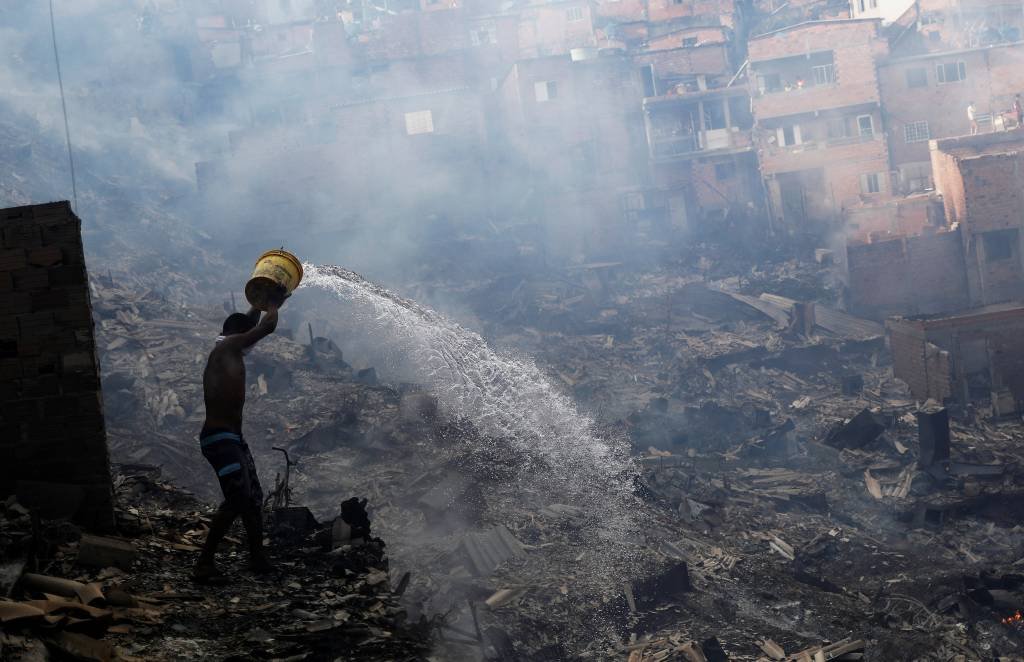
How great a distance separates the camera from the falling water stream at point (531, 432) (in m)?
10.7

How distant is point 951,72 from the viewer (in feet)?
133

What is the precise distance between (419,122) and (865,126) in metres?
22.5

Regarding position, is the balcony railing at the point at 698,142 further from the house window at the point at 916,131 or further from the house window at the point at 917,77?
the house window at the point at 917,77

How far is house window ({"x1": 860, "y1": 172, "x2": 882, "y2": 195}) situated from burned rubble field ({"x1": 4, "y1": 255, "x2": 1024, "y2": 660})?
866 inches

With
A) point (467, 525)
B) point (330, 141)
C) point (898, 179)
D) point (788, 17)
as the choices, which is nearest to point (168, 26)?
point (330, 141)

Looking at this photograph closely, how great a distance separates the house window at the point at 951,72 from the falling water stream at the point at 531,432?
3020 cm

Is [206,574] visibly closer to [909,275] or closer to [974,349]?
[974,349]

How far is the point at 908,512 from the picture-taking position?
13008mm

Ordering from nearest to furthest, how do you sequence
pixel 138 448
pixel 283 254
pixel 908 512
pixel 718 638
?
pixel 283 254
pixel 718 638
pixel 138 448
pixel 908 512

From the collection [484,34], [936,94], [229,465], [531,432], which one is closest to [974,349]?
[531,432]

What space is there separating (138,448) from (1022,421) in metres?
18.0

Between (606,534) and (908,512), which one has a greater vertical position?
(606,534)

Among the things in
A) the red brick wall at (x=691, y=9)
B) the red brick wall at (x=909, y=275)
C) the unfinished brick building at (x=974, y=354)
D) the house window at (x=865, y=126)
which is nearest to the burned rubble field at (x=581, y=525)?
the unfinished brick building at (x=974, y=354)

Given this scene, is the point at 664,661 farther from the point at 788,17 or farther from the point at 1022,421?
the point at 788,17
